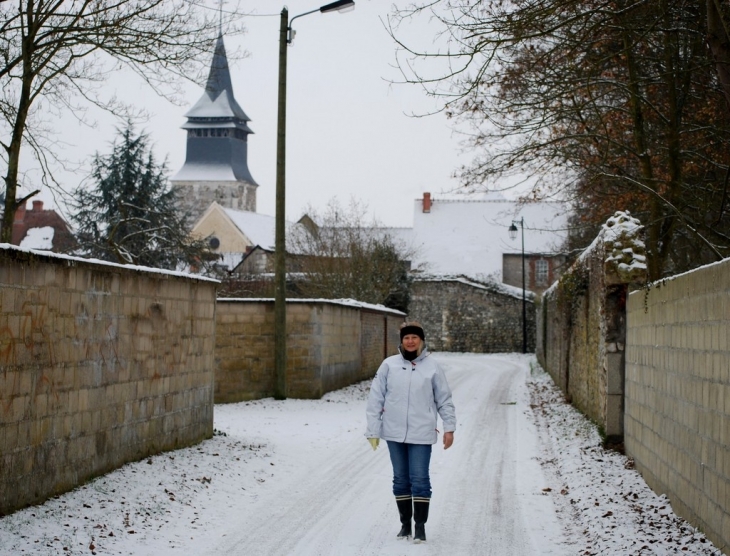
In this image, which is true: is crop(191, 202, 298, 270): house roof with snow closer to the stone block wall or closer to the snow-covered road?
the stone block wall

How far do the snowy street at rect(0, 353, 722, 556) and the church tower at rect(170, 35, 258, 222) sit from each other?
92.5 metres

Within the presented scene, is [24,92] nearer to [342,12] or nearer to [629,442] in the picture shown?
[342,12]

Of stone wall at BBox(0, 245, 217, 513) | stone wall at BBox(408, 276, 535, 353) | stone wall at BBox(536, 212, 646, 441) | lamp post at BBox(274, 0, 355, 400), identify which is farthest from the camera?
stone wall at BBox(408, 276, 535, 353)

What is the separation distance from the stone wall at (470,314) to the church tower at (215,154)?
5416 centimetres

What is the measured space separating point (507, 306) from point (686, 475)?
148 ft

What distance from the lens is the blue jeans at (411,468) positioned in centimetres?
733

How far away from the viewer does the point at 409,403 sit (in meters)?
7.42

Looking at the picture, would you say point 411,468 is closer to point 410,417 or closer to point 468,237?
point 410,417

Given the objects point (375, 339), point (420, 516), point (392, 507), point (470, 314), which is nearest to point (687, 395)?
point (420, 516)

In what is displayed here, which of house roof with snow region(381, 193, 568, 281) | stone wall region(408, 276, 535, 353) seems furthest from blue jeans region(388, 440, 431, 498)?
house roof with snow region(381, 193, 568, 281)

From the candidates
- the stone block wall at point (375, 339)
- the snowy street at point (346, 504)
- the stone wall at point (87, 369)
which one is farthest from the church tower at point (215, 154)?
the stone wall at point (87, 369)

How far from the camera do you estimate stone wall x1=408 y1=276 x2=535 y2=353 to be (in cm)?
5171

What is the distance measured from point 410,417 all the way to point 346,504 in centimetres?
177

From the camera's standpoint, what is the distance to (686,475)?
23.4 feet
